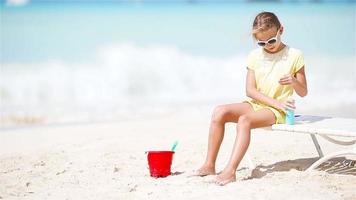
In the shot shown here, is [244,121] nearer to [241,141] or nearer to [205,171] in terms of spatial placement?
[241,141]

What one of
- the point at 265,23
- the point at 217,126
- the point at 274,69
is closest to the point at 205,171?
the point at 217,126

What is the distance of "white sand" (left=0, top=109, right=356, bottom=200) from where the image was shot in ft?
14.0

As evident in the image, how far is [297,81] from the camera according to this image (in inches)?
184

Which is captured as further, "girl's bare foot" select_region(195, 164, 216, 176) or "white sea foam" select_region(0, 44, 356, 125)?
"white sea foam" select_region(0, 44, 356, 125)

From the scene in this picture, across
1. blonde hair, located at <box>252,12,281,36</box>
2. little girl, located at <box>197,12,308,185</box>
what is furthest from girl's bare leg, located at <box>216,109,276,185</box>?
blonde hair, located at <box>252,12,281,36</box>

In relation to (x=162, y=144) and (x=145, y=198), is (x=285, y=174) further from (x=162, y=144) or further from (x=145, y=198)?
(x=162, y=144)

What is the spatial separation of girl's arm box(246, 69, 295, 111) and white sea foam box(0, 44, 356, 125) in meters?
3.51

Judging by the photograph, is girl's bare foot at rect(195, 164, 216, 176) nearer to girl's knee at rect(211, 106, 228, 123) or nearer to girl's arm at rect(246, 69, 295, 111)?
girl's knee at rect(211, 106, 228, 123)

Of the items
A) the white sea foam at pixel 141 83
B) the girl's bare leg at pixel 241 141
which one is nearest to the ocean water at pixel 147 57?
the white sea foam at pixel 141 83

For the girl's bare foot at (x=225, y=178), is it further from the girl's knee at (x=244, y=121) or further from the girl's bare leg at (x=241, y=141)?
the girl's knee at (x=244, y=121)

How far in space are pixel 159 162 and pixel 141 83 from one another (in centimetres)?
852

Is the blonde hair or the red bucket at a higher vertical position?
the blonde hair

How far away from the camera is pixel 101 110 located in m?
9.61

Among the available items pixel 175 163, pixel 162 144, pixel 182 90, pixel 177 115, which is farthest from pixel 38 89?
pixel 175 163
